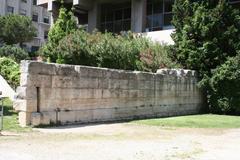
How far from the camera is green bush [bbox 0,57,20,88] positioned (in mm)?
24234

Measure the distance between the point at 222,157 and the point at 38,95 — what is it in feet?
19.9

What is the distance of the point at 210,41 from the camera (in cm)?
2120

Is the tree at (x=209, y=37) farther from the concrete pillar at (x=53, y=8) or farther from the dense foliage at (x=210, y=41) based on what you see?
the concrete pillar at (x=53, y=8)

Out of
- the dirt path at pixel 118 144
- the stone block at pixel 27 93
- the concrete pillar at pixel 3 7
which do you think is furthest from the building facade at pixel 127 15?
the concrete pillar at pixel 3 7

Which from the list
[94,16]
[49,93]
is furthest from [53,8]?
[49,93]

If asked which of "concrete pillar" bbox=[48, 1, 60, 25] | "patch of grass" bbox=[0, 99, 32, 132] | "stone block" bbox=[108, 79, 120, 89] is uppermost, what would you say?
"concrete pillar" bbox=[48, 1, 60, 25]

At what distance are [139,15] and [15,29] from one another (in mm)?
31616

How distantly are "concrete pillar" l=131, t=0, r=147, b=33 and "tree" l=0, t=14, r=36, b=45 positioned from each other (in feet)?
100

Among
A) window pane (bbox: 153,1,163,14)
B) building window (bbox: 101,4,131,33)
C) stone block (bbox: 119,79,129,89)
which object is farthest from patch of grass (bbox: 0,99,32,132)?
building window (bbox: 101,4,131,33)

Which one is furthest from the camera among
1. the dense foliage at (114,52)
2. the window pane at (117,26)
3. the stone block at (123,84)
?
the window pane at (117,26)

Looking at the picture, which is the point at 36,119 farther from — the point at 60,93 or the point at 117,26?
the point at 117,26

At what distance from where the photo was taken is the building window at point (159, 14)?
31.7m

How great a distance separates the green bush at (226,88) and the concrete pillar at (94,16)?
18.2 m

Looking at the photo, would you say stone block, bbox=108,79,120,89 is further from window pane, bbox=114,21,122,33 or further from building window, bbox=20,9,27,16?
building window, bbox=20,9,27,16
